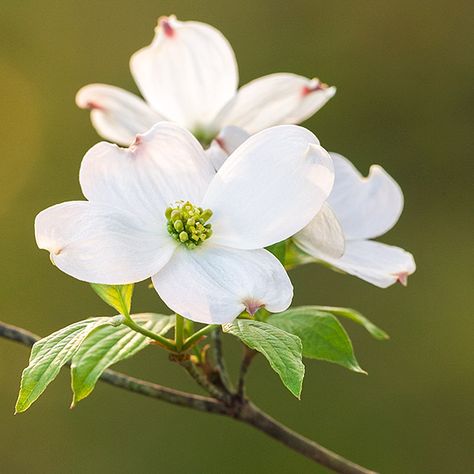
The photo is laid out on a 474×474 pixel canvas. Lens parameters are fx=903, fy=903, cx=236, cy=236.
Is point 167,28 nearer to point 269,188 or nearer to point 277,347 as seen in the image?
point 269,188

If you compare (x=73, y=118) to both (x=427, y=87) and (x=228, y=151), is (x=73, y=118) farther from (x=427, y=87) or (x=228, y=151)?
(x=228, y=151)

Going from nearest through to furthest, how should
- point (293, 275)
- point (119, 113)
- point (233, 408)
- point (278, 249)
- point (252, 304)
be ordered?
point (252, 304) → point (278, 249) → point (233, 408) → point (119, 113) → point (293, 275)

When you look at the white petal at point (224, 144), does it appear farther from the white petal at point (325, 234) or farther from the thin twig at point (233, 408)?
the thin twig at point (233, 408)

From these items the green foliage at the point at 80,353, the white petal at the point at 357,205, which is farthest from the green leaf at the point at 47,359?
the white petal at the point at 357,205

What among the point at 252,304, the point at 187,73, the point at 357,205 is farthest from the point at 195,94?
the point at 252,304

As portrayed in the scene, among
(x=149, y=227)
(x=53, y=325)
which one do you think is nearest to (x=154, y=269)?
(x=149, y=227)

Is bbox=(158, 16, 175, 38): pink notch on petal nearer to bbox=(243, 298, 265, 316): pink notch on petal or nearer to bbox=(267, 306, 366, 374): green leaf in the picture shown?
bbox=(267, 306, 366, 374): green leaf

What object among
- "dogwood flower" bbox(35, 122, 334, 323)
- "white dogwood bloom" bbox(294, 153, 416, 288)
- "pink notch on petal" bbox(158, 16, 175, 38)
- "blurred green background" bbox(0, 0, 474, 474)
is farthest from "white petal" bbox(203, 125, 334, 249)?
"blurred green background" bbox(0, 0, 474, 474)
